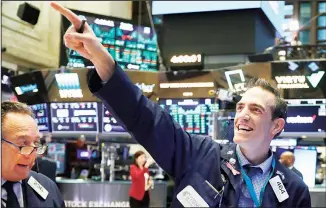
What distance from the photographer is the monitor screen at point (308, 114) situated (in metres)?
7.46

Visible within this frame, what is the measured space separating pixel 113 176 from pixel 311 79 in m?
4.07

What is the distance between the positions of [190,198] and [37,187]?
0.64 meters

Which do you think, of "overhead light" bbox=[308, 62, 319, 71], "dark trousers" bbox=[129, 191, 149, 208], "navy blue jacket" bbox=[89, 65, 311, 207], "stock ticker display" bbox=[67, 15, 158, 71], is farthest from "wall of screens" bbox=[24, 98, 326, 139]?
"navy blue jacket" bbox=[89, 65, 311, 207]

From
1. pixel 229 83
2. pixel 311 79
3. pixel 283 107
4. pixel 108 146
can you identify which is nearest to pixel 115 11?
pixel 108 146

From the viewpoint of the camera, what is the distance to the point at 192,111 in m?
8.48

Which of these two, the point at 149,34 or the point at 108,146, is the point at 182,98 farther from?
the point at 108,146

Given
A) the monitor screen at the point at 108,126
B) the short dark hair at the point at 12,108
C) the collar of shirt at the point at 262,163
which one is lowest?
the monitor screen at the point at 108,126

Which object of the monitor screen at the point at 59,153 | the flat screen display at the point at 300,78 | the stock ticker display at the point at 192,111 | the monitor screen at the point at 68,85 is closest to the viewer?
the flat screen display at the point at 300,78

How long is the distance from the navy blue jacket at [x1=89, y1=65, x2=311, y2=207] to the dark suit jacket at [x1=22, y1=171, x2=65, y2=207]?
53cm

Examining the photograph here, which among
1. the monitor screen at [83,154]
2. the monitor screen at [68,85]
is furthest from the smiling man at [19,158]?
the monitor screen at [83,154]

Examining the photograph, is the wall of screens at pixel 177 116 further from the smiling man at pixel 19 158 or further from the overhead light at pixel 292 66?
the smiling man at pixel 19 158

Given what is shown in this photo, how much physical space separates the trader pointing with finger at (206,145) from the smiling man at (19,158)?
498mm

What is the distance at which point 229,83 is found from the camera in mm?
7945

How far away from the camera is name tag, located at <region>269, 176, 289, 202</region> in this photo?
196 centimetres
